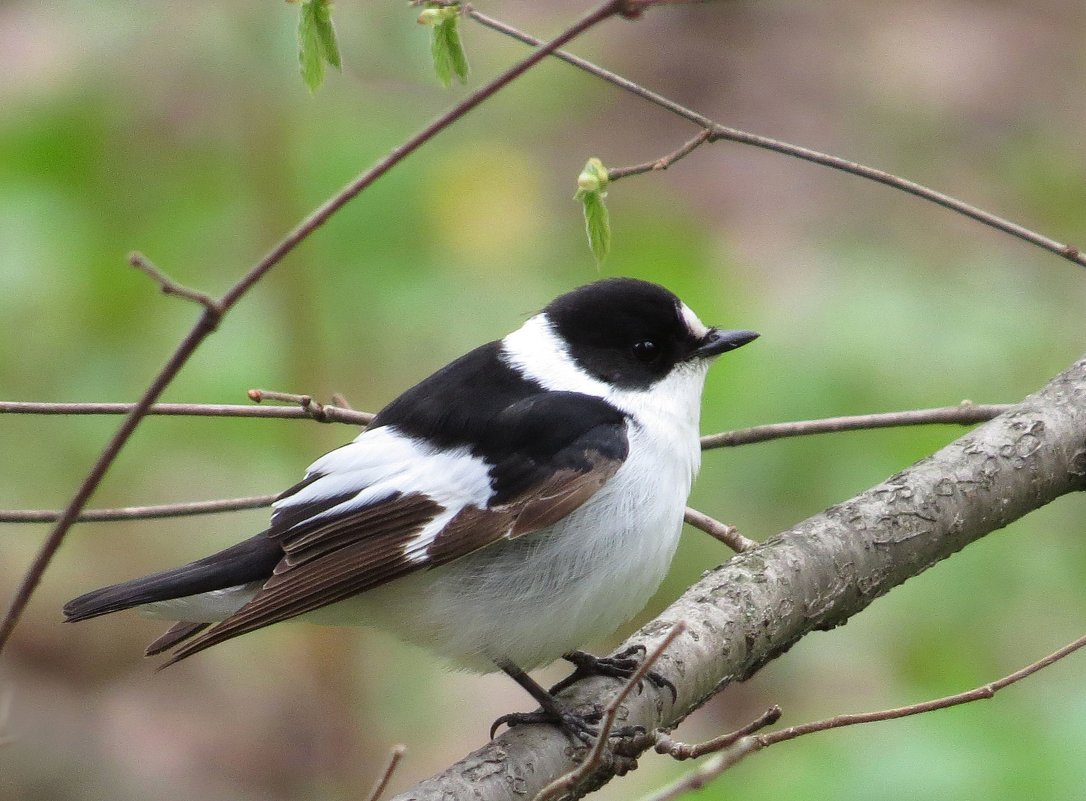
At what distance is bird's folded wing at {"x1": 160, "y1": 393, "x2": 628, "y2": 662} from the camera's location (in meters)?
2.35

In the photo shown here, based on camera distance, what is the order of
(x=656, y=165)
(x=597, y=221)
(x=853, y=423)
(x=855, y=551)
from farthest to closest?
(x=853, y=423)
(x=855, y=551)
(x=656, y=165)
(x=597, y=221)

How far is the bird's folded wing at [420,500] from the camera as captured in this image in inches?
92.5

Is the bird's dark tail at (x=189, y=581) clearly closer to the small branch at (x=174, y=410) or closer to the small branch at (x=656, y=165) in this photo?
the small branch at (x=174, y=410)

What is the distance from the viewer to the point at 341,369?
4.71 metres

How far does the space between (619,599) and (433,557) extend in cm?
35

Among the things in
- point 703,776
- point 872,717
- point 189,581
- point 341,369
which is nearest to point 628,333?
point 189,581

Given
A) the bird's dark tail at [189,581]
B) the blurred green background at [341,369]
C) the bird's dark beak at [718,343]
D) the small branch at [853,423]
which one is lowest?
the blurred green background at [341,369]

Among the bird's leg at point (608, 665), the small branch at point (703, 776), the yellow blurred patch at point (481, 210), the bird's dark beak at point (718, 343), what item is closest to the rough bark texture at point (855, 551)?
the bird's leg at point (608, 665)

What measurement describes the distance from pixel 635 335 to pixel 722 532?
0.45 meters

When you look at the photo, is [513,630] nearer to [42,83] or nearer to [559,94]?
[42,83]

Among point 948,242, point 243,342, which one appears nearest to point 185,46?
point 243,342

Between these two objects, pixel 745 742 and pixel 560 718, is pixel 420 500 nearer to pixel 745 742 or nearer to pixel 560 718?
pixel 560 718

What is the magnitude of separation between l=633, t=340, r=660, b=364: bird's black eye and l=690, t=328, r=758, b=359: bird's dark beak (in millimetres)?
81

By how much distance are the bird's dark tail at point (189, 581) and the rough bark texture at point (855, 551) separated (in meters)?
0.63
